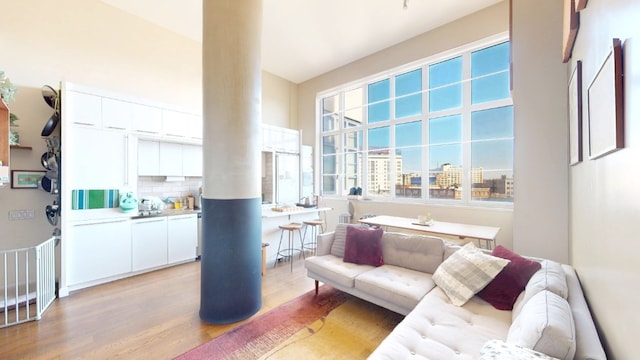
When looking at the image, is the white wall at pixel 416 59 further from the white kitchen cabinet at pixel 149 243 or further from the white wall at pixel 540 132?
the white kitchen cabinet at pixel 149 243

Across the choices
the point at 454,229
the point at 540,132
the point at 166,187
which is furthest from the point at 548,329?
the point at 166,187

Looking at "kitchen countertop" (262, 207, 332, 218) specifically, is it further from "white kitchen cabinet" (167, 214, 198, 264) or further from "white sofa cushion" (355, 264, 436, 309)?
"white sofa cushion" (355, 264, 436, 309)

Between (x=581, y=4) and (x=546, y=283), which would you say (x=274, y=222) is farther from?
(x=581, y=4)

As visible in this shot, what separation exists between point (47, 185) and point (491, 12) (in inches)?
270

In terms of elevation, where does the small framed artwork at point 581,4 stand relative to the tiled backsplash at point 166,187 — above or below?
above

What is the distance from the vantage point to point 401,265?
280cm

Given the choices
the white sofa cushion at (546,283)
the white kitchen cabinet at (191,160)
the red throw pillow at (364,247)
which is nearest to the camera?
the white sofa cushion at (546,283)

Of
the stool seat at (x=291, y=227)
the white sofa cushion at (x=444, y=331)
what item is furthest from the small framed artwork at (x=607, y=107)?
the stool seat at (x=291, y=227)

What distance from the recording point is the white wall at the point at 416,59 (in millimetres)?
3895

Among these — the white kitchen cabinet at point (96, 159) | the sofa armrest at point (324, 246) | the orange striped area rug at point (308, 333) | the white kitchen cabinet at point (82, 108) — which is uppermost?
the white kitchen cabinet at point (82, 108)

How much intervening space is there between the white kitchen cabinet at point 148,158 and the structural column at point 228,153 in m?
2.29

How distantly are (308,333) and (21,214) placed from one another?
393 centimetres

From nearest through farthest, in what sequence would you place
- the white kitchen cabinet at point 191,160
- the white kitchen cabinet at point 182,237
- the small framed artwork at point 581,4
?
the small framed artwork at point 581,4
the white kitchen cabinet at point 182,237
the white kitchen cabinet at point 191,160

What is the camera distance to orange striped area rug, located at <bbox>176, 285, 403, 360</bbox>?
2.06 m
